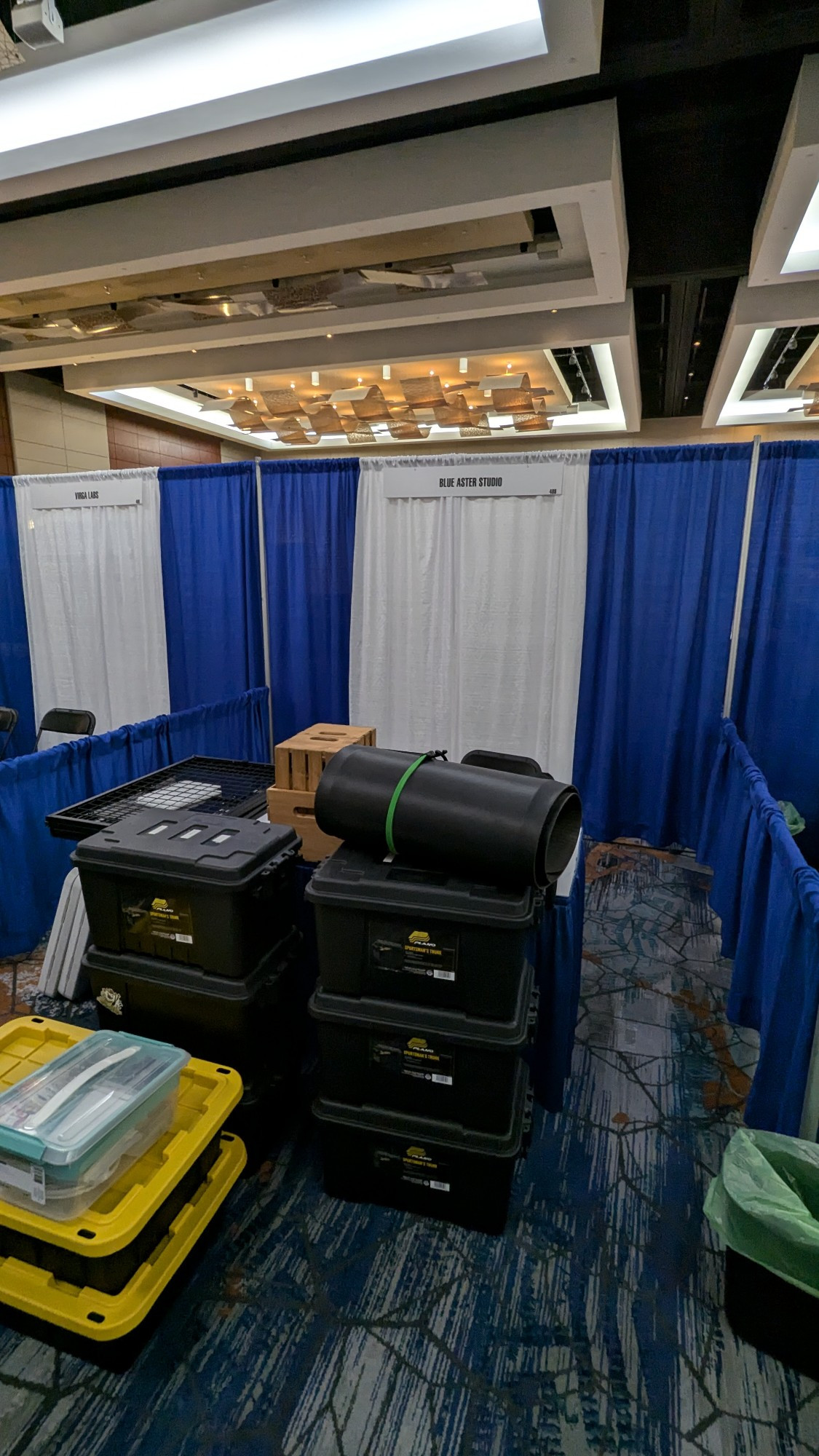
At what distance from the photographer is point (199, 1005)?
5.78 ft

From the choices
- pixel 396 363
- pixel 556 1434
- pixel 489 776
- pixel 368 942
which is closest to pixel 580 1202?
pixel 556 1434

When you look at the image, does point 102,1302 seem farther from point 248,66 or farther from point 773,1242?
point 248,66

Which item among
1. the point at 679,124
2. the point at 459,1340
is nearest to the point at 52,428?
the point at 679,124

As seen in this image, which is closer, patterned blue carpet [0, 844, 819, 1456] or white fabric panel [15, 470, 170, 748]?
patterned blue carpet [0, 844, 819, 1456]

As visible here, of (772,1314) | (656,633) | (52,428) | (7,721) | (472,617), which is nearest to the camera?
(772,1314)

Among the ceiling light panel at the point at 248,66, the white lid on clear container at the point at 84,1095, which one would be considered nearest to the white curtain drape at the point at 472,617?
the ceiling light panel at the point at 248,66

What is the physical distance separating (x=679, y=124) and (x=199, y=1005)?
366 centimetres

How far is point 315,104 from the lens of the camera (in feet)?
7.47

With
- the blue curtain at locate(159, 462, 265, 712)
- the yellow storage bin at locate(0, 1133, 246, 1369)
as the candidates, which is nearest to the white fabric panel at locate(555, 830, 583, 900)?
the yellow storage bin at locate(0, 1133, 246, 1369)

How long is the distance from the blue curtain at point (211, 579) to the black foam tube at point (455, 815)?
2.86m

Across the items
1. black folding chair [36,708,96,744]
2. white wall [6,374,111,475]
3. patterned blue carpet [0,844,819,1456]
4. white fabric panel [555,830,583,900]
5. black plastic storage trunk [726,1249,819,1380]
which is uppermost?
white wall [6,374,111,475]

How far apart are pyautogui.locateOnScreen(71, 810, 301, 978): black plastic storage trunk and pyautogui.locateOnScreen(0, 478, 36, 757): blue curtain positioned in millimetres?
3563

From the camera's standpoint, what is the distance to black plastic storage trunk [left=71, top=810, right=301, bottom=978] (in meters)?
1.66

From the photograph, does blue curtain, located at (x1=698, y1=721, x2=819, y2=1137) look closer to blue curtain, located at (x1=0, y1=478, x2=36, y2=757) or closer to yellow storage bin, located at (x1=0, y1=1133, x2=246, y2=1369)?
yellow storage bin, located at (x1=0, y1=1133, x2=246, y2=1369)
